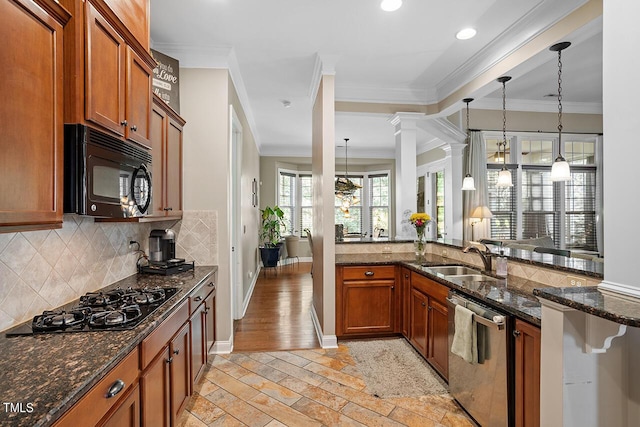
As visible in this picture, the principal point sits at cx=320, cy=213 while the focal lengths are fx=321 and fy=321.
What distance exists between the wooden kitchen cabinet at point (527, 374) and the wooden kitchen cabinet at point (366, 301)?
67.6 inches

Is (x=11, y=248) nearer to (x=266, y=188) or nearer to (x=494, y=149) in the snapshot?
(x=494, y=149)

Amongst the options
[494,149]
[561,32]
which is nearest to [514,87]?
[494,149]

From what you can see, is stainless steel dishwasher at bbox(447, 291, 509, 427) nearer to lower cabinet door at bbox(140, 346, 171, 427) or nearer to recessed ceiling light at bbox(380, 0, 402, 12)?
lower cabinet door at bbox(140, 346, 171, 427)

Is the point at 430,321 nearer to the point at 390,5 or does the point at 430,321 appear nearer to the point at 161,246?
the point at 161,246

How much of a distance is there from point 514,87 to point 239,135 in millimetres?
3815

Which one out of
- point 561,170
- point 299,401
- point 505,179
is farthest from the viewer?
point 505,179

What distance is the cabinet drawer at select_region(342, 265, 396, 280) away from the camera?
3389 millimetres

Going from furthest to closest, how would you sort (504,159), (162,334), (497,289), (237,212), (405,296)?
(504,159), (237,212), (405,296), (497,289), (162,334)

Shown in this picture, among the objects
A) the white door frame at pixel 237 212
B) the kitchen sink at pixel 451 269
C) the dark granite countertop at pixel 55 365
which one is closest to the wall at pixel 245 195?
the white door frame at pixel 237 212

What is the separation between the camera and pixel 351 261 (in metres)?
3.42

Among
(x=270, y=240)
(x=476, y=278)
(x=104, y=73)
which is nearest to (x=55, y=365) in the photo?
(x=104, y=73)

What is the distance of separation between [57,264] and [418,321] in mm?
2800

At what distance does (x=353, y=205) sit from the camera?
9.32 meters

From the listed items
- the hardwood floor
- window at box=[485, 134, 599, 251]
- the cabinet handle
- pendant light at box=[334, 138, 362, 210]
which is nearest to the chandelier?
pendant light at box=[334, 138, 362, 210]
